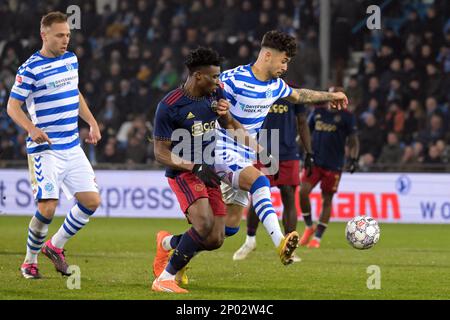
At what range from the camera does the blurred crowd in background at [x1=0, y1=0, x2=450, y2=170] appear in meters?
18.0

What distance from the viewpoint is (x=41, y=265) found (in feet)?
31.9

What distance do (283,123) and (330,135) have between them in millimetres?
2082

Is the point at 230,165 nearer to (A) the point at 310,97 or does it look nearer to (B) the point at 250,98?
(B) the point at 250,98

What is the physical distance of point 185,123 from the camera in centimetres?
757

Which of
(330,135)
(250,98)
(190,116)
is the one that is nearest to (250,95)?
(250,98)

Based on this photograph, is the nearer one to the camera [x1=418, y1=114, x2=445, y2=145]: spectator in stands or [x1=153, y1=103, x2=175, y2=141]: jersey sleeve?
[x1=153, y1=103, x2=175, y2=141]: jersey sleeve

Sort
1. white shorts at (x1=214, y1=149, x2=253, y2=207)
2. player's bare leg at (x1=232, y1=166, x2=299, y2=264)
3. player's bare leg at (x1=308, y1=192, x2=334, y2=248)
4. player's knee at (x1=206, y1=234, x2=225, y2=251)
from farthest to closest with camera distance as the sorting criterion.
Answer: player's bare leg at (x1=308, y1=192, x2=334, y2=248) → white shorts at (x1=214, y1=149, x2=253, y2=207) → player's knee at (x1=206, y1=234, x2=225, y2=251) → player's bare leg at (x1=232, y1=166, x2=299, y2=264)

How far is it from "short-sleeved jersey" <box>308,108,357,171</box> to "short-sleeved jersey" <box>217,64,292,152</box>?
4.35 meters

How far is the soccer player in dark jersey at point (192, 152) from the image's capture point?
24.6 ft

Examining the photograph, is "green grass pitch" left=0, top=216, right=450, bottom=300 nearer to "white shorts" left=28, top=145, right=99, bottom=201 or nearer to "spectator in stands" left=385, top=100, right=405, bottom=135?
"white shorts" left=28, top=145, right=99, bottom=201

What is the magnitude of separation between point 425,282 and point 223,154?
6.72 ft

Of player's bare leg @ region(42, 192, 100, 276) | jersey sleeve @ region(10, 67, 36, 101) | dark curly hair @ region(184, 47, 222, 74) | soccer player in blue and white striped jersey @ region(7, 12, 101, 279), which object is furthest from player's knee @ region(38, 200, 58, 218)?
dark curly hair @ region(184, 47, 222, 74)

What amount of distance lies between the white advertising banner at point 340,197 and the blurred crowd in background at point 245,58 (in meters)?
0.40

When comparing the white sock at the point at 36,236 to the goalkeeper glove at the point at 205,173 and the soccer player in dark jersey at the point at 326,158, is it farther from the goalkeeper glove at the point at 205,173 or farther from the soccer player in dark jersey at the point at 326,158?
the soccer player in dark jersey at the point at 326,158
